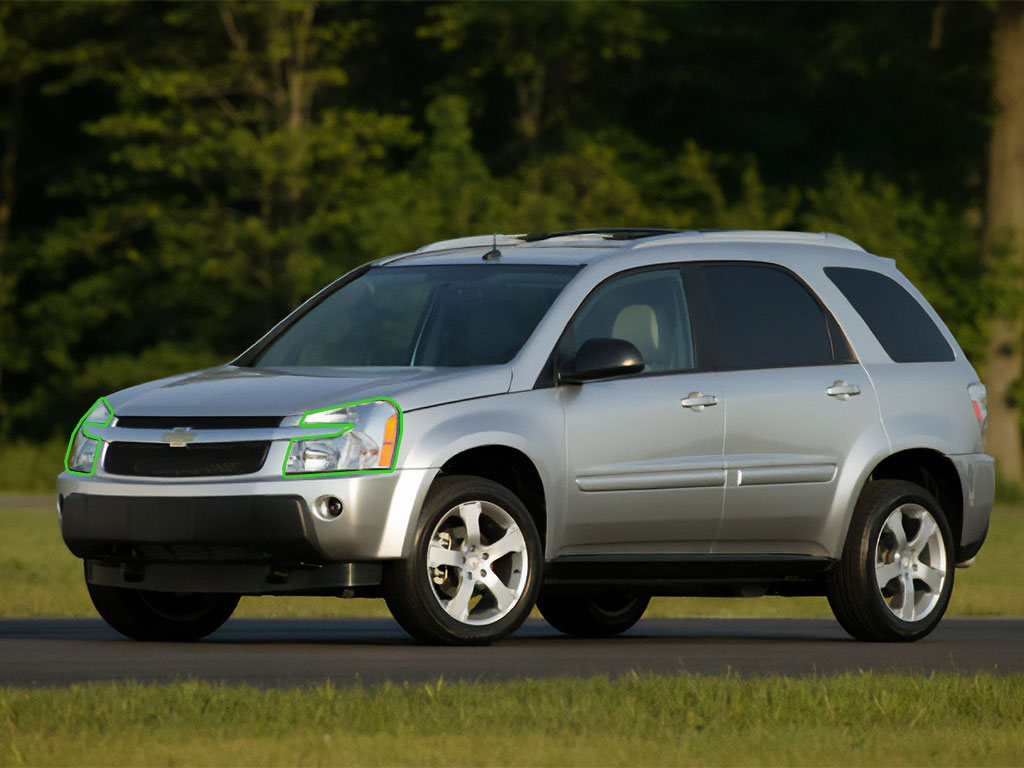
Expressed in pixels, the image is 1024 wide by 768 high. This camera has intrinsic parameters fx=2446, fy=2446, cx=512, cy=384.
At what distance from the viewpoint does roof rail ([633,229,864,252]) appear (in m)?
11.9

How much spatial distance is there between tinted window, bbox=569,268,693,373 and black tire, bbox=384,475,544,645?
1.05 metres

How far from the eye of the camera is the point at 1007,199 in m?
37.8

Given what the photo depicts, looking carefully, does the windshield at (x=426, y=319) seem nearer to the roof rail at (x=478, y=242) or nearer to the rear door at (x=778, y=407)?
the roof rail at (x=478, y=242)

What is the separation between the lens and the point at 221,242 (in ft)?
136

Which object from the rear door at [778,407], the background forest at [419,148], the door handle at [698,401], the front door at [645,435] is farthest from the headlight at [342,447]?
the background forest at [419,148]

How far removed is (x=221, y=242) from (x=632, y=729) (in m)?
34.4

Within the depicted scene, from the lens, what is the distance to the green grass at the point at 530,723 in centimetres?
702

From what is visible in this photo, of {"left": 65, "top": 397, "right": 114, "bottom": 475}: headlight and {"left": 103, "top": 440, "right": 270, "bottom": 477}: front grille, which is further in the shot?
{"left": 65, "top": 397, "right": 114, "bottom": 475}: headlight

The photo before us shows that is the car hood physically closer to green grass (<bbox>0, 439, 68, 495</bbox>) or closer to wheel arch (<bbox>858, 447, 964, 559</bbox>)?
wheel arch (<bbox>858, 447, 964, 559</bbox>)

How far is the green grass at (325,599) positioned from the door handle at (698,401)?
4.59m

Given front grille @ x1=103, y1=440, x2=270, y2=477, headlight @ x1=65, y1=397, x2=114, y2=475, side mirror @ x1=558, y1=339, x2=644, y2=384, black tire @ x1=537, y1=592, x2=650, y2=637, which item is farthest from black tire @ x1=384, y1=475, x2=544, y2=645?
black tire @ x1=537, y1=592, x2=650, y2=637

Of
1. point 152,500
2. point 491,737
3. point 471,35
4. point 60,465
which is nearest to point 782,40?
point 471,35

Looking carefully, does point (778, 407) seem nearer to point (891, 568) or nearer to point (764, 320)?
point (764, 320)

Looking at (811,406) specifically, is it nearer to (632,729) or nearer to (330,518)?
(330,518)
